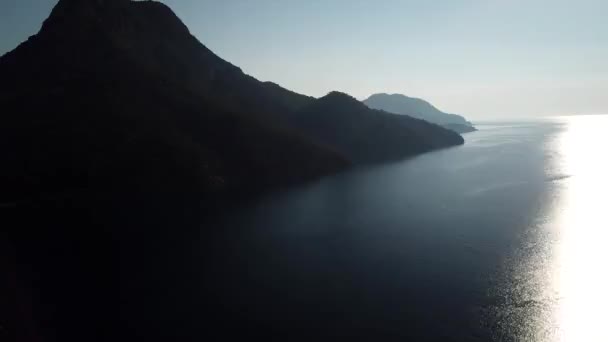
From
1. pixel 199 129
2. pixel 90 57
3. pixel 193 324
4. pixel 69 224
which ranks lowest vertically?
pixel 193 324

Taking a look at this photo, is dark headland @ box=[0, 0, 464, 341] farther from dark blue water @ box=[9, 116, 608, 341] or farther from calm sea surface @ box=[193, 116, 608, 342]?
calm sea surface @ box=[193, 116, 608, 342]

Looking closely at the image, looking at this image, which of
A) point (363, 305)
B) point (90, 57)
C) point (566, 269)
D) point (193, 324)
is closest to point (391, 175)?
point (566, 269)

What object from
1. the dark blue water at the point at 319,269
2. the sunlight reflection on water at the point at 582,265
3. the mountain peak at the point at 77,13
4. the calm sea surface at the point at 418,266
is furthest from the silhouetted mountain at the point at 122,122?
the sunlight reflection on water at the point at 582,265

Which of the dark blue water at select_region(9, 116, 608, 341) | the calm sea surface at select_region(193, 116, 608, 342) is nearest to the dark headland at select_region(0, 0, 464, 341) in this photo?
the dark blue water at select_region(9, 116, 608, 341)

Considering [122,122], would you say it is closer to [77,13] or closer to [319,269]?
[77,13]

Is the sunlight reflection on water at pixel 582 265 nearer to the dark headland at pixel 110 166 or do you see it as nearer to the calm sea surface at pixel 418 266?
the calm sea surface at pixel 418 266

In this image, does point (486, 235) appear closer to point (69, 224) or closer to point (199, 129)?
point (69, 224)
